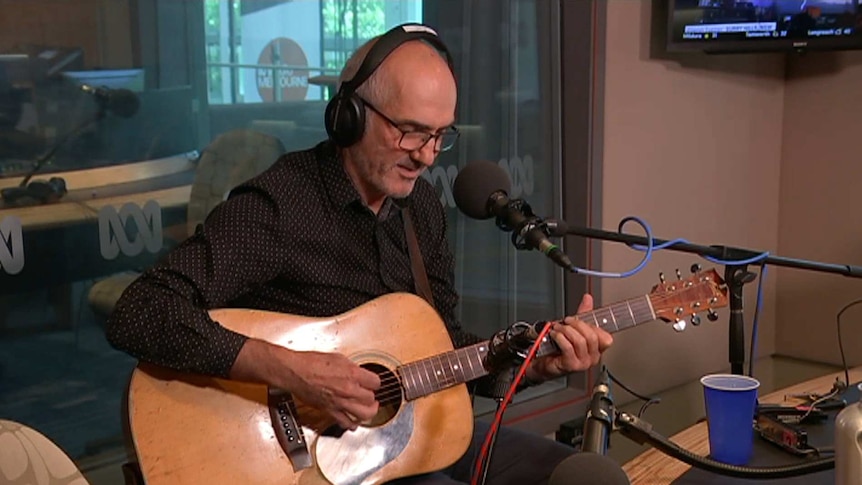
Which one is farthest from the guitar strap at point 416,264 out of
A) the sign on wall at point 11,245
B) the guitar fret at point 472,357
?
the sign on wall at point 11,245

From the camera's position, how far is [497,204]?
5.32 ft

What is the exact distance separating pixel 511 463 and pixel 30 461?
0.89 meters

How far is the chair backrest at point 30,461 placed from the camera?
3.90 ft

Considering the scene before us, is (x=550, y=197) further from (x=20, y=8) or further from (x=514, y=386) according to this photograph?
(x=514, y=386)

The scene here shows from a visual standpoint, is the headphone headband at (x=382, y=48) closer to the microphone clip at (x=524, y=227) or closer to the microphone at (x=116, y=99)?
the microphone clip at (x=524, y=227)

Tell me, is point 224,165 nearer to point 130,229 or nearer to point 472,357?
point 130,229

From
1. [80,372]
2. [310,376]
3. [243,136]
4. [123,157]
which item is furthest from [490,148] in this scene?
[310,376]

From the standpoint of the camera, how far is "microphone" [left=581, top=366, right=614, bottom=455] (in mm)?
1119

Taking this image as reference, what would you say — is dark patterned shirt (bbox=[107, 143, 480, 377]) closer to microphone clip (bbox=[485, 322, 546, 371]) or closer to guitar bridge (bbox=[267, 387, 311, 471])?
guitar bridge (bbox=[267, 387, 311, 471])

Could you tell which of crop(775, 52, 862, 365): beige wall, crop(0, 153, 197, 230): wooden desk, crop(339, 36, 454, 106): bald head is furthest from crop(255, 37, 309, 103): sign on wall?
crop(775, 52, 862, 365): beige wall

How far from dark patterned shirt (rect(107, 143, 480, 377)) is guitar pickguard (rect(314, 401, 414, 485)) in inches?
8.6

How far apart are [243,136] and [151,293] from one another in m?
0.98

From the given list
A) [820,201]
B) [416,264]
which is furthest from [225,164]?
[820,201]

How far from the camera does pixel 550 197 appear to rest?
319cm
